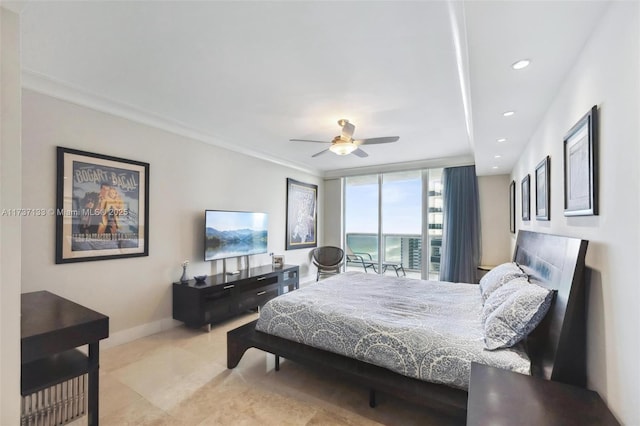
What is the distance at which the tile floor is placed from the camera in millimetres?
1953

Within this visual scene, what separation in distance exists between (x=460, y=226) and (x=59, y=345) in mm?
5389

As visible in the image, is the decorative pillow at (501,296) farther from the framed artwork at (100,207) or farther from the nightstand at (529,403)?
the framed artwork at (100,207)

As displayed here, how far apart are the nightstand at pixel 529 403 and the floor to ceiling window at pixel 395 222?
4317mm

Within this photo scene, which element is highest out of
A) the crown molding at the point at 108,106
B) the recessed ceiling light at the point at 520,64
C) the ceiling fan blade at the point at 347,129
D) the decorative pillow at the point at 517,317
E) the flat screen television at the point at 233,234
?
the crown molding at the point at 108,106

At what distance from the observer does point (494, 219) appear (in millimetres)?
5020

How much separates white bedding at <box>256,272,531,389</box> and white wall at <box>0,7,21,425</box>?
1.69 metres

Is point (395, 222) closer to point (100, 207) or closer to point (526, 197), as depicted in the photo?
point (526, 197)

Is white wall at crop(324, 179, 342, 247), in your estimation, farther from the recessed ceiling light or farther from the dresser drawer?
the recessed ceiling light

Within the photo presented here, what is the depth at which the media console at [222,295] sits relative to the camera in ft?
11.1

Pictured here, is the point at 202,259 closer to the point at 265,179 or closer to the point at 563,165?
the point at 265,179

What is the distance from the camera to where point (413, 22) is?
5.82ft

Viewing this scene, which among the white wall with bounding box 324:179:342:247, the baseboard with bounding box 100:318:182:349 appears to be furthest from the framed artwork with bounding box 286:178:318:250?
the baseboard with bounding box 100:318:182:349

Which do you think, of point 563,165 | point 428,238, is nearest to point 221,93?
point 563,165

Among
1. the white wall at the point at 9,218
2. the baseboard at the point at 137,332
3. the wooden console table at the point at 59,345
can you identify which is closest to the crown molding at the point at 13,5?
the white wall at the point at 9,218
